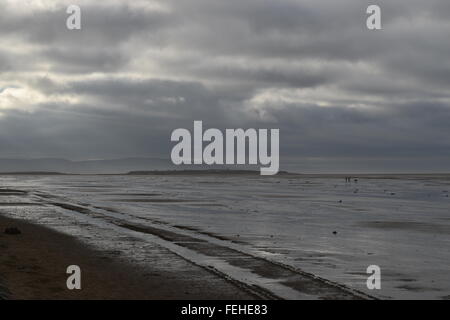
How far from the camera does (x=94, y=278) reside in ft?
58.5

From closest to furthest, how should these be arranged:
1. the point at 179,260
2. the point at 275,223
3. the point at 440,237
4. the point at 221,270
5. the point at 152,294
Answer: the point at 152,294
the point at 221,270
the point at 179,260
the point at 440,237
the point at 275,223

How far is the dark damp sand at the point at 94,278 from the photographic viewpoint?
15.6m

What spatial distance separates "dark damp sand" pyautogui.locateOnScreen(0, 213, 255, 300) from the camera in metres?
15.6

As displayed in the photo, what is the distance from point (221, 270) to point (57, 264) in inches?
247

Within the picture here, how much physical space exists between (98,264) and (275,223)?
1785cm

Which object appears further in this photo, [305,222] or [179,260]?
[305,222]

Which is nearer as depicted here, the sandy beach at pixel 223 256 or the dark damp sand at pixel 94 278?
the dark damp sand at pixel 94 278

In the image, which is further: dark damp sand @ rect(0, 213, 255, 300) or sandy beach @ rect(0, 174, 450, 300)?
sandy beach @ rect(0, 174, 450, 300)

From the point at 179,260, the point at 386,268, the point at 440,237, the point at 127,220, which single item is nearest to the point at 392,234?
the point at 440,237

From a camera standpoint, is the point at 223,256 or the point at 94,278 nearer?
the point at 94,278

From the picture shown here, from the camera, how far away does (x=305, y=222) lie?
122 ft

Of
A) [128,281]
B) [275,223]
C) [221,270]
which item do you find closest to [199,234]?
[275,223]

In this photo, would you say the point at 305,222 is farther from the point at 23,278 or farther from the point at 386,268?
the point at 23,278
